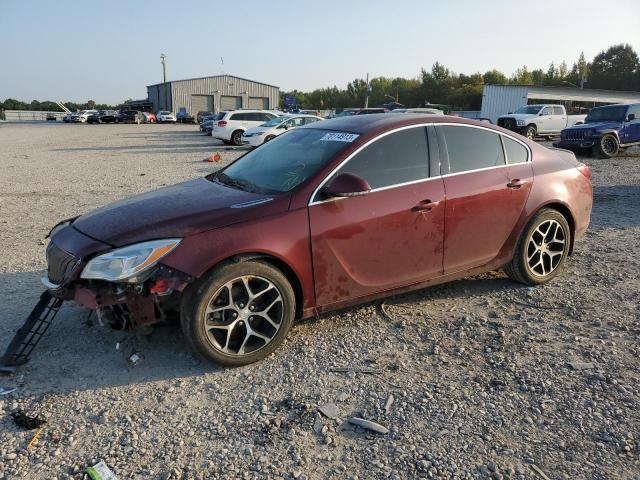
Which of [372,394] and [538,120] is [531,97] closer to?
[538,120]

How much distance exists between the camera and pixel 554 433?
2744 millimetres

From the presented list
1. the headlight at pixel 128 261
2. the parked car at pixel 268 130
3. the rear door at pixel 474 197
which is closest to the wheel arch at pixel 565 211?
the rear door at pixel 474 197

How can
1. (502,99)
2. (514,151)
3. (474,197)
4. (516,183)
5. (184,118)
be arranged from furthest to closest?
(184,118)
(502,99)
(514,151)
(516,183)
(474,197)

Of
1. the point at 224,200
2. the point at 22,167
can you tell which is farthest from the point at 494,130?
the point at 22,167

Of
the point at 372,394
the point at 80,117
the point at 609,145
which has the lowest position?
the point at 372,394

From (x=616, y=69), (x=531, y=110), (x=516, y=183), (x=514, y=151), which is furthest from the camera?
(x=616, y=69)

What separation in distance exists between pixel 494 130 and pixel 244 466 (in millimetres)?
3641

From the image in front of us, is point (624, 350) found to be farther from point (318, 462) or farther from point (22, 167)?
point (22, 167)

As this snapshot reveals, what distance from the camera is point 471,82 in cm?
8238

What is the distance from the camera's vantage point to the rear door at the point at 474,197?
4.18 m

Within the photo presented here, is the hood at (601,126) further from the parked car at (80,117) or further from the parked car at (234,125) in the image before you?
the parked car at (80,117)

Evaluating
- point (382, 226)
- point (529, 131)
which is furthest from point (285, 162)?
point (529, 131)

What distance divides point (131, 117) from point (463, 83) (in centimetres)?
5362

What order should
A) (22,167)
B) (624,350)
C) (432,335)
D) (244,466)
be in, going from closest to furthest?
1. (244,466)
2. (624,350)
3. (432,335)
4. (22,167)
